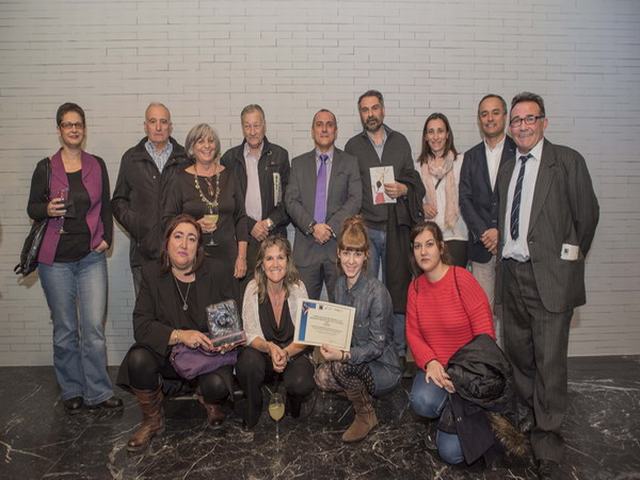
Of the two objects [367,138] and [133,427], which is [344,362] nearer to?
[133,427]

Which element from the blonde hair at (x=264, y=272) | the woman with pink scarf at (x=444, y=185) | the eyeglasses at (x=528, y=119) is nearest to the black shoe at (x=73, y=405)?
the blonde hair at (x=264, y=272)

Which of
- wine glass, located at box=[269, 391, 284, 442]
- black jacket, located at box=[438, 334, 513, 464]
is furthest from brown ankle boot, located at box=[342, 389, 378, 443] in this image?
black jacket, located at box=[438, 334, 513, 464]

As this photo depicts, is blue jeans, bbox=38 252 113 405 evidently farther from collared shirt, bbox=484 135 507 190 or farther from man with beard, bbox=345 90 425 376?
collared shirt, bbox=484 135 507 190

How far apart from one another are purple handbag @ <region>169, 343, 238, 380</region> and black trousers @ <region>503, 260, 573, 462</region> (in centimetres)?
202

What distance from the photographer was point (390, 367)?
346 centimetres

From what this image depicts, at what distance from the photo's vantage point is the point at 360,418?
3447 mm

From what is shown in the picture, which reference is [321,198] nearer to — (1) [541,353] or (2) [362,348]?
(2) [362,348]

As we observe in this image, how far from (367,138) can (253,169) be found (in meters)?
1.01

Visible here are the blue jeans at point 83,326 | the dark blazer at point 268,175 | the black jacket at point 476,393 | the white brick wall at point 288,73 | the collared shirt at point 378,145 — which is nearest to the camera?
the black jacket at point 476,393

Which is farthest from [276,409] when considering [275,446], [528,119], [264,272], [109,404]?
[528,119]

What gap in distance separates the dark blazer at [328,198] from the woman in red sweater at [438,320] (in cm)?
99

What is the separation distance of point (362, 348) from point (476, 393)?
0.76 meters

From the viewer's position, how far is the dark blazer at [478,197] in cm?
400

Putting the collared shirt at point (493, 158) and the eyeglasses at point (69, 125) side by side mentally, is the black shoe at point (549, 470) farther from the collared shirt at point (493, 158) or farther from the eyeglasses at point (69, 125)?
the eyeglasses at point (69, 125)
